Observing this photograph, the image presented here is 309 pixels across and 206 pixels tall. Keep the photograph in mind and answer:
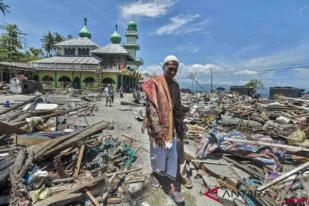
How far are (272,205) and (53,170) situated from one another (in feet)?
12.4

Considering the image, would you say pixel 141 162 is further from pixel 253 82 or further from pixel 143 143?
pixel 253 82

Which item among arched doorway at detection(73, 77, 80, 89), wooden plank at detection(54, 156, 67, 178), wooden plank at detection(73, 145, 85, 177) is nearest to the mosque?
arched doorway at detection(73, 77, 80, 89)

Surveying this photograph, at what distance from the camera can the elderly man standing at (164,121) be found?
3863mm

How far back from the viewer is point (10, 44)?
48.9 meters

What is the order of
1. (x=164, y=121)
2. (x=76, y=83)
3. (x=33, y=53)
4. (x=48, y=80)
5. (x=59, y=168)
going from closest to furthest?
(x=164, y=121), (x=59, y=168), (x=76, y=83), (x=48, y=80), (x=33, y=53)

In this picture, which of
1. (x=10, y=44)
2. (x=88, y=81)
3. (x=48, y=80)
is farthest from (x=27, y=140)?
(x=10, y=44)

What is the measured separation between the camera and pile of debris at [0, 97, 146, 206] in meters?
3.71

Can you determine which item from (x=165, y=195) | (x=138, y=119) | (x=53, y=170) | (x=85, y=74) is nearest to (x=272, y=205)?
(x=165, y=195)

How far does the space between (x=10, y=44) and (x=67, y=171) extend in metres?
53.3

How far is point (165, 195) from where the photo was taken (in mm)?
4105

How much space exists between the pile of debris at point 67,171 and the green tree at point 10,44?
160ft

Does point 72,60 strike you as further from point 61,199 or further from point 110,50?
point 61,199

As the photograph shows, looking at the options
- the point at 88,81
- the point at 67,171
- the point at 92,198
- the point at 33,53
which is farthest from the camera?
the point at 33,53

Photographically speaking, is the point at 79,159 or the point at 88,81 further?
the point at 88,81
